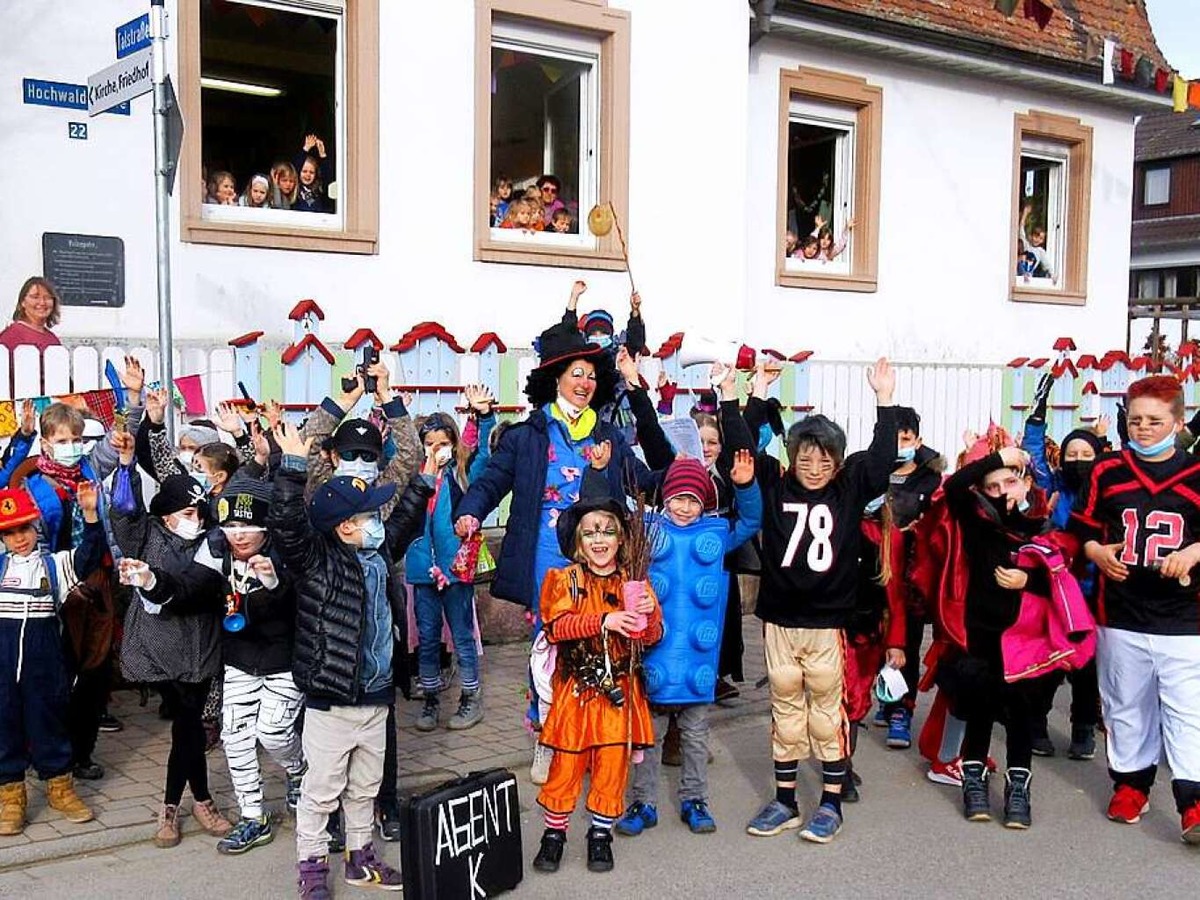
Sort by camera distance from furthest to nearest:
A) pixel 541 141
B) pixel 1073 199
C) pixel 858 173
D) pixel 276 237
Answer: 1. pixel 1073 199
2. pixel 858 173
3. pixel 541 141
4. pixel 276 237

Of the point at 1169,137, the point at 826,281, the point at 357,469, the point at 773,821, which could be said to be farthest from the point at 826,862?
the point at 1169,137

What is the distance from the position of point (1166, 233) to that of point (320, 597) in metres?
41.8

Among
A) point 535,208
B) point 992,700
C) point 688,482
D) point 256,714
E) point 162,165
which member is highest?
point 535,208

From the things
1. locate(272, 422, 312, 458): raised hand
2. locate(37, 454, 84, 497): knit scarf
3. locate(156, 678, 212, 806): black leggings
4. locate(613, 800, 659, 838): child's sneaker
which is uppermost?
locate(272, 422, 312, 458): raised hand

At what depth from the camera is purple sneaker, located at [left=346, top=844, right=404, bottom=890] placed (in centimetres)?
463

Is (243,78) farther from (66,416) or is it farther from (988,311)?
(988,311)

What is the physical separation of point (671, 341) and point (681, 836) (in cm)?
495

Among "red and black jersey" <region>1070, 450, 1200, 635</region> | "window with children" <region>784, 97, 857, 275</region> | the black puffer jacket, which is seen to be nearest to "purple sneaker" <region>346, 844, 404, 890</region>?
the black puffer jacket

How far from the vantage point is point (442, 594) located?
681 cm

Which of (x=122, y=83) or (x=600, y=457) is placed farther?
(x=122, y=83)

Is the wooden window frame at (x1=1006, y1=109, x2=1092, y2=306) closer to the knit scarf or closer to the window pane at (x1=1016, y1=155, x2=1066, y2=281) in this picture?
the window pane at (x1=1016, y1=155, x2=1066, y2=281)

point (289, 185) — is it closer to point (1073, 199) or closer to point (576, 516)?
point (576, 516)

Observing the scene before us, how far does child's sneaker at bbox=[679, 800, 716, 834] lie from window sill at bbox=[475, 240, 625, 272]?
5.36 metres

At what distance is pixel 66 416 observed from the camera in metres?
5.80
